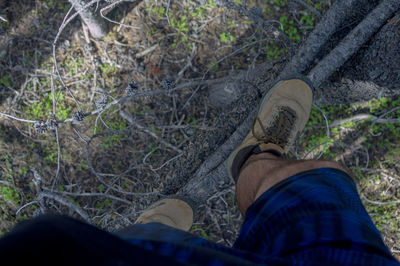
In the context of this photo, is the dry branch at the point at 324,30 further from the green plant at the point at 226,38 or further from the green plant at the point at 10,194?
the green plant at the point at 10,194

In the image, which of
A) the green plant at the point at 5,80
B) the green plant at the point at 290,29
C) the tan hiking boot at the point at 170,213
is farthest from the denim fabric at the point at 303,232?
the green plant at the point at 5,80

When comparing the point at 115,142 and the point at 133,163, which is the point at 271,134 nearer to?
the point at 133,163

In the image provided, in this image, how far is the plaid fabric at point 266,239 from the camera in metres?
0.64

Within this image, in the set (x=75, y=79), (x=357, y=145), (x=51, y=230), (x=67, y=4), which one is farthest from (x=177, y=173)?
(x=67, y=4)

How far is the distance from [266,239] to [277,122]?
109 cm

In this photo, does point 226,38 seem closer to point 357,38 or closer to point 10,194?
point 357,38

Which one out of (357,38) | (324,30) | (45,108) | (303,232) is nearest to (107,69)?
(45,108)

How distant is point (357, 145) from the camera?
2441 mm

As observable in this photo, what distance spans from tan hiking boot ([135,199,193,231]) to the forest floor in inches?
20.7

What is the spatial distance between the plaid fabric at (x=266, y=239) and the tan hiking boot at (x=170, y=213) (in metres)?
0.48

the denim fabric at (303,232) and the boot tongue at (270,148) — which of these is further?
the boot tongue at (270,148)

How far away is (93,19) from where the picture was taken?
2.25 meters

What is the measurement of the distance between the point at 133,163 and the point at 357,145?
2219 mm

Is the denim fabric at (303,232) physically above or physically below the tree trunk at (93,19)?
below
